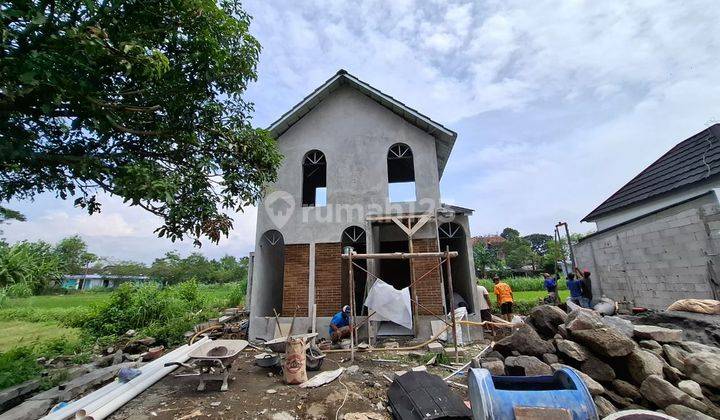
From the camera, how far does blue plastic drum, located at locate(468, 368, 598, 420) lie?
3.07 m

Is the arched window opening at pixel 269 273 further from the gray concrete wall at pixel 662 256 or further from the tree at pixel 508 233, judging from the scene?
the tree at pixel 508 233

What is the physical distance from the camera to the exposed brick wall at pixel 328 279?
377 inches

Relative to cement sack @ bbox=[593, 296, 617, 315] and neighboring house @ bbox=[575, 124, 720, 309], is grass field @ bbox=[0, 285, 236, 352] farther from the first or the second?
neighboring house @ bbox=[575, 124, 720, 309]

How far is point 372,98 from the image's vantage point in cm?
1107

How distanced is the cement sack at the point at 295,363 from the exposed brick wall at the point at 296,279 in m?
3.36

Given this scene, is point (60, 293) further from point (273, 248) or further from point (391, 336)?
point (391, 336)

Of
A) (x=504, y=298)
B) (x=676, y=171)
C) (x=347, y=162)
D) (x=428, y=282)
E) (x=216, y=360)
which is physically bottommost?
(x=216, y=360)

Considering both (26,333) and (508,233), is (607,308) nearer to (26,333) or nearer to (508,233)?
(26,333)

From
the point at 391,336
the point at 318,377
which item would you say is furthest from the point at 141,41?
the point at 391,336

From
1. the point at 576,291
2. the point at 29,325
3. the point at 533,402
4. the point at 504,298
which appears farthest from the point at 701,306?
the point at 29,325

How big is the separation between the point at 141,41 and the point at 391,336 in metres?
9.20

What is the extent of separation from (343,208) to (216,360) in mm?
5718

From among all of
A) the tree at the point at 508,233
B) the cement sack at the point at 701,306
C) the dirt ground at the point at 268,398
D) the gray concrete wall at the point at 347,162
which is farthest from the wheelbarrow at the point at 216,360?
the tree at the point at 508,233

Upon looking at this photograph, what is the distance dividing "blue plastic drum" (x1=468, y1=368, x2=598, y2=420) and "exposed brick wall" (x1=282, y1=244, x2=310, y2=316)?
7.02 m
